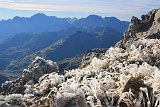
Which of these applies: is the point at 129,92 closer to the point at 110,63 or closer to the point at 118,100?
the point at 118,100

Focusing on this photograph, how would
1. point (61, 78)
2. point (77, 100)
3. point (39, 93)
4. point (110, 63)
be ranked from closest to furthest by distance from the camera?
1. point (77, 100)
2. point (39, 93)
3. point (61, 78)
4. point (110, 63)

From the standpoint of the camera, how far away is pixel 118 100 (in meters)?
10.5

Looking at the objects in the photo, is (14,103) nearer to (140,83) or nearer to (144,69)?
(140,83)

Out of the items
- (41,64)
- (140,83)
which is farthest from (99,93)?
(41,64)

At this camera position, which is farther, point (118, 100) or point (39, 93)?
point (39, 93)

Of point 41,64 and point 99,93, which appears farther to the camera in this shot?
point 41,64

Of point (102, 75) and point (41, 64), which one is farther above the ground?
point (102, 75)

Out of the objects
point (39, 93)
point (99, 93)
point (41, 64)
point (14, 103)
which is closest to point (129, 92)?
point (99, 93)

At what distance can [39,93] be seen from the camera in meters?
14.0

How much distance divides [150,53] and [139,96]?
7.77 m

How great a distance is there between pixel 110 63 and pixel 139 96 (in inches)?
283

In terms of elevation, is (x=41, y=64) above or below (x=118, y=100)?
below

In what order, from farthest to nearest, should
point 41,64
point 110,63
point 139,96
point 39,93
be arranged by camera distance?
point 41,64, point 110,63, point 39,93, point 139,96

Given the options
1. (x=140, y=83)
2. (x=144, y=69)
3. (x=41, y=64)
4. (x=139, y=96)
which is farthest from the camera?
(x=41, y=64)
